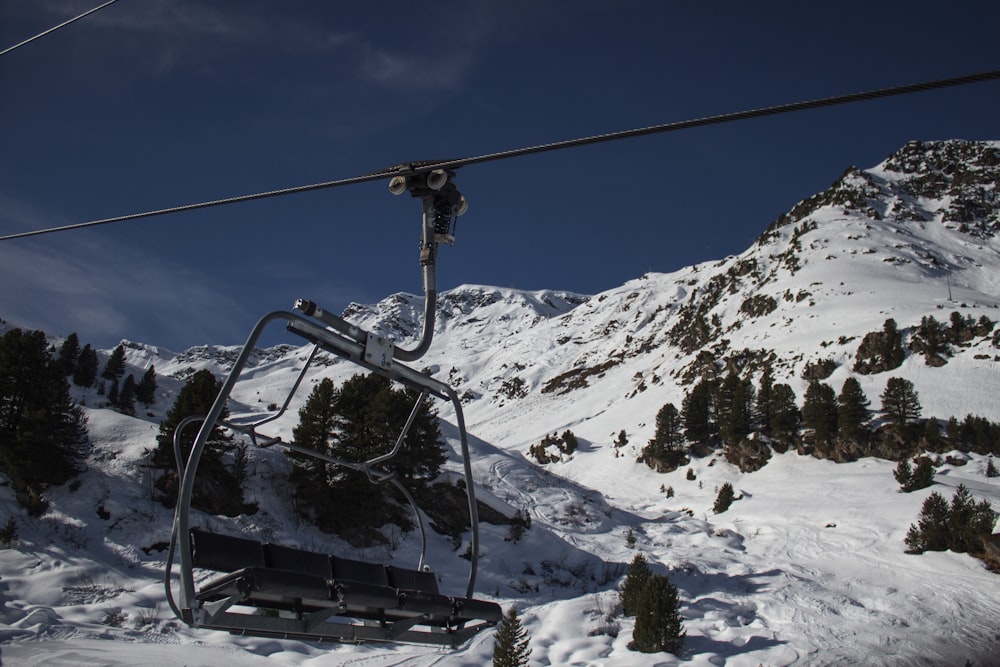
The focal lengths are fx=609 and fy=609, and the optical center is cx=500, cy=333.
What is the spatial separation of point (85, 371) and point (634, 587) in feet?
176

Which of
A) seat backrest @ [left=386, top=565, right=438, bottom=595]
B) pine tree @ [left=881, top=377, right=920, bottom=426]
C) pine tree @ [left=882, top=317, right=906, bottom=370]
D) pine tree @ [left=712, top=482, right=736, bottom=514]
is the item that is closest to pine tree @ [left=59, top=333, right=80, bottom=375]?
pine tree @ [left=712, top=482, right=736, bottom=514]

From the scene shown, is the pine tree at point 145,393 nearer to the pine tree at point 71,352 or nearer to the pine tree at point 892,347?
the pine tree at point 71,352

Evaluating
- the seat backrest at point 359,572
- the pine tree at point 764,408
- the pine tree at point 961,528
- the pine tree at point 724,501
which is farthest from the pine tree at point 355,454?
the pine tree at point 764,408

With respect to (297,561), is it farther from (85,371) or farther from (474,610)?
(85,371)

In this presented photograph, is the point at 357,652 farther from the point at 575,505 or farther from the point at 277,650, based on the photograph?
the point at 575,505

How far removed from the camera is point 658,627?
13.8 meters

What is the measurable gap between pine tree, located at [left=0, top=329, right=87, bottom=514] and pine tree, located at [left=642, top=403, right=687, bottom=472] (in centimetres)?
4018

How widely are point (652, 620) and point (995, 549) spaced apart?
1431cm

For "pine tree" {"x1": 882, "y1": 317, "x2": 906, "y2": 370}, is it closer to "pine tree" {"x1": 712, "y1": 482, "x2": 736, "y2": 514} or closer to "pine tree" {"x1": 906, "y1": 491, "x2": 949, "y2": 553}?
"pine tree" {"x1": 712, "y1": 482, "x2": 736, "y2": 514}

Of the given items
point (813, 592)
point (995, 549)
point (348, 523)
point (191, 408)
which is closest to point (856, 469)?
point (995, 549)

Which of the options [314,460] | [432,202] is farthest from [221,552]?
[314,460]

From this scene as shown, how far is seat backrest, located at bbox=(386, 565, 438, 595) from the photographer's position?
6.63 metres

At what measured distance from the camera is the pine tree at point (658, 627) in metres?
13.8

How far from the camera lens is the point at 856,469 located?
37.0 meters
